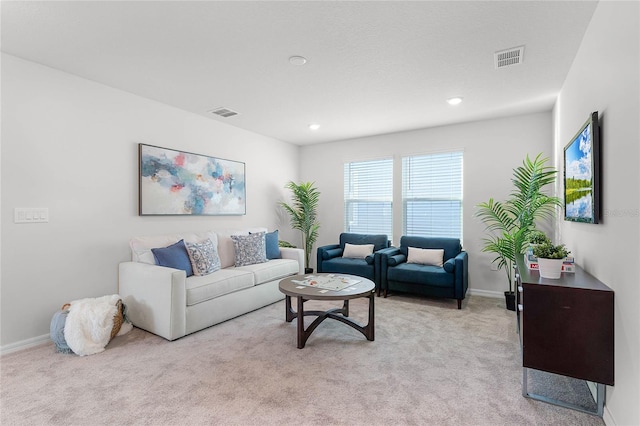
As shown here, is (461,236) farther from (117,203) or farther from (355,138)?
(117,203)

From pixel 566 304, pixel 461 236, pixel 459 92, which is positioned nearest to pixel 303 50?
pixel 459 92

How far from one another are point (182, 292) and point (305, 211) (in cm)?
292

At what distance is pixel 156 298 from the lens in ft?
9.62

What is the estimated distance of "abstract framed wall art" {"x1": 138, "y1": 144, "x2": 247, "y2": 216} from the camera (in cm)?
362

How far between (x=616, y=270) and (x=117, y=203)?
13.5 ft

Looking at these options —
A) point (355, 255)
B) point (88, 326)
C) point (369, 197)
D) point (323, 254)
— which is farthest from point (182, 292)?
point (369, 197)

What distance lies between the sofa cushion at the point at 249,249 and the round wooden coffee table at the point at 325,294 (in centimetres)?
95

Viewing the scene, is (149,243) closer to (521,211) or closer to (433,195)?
(433,195)

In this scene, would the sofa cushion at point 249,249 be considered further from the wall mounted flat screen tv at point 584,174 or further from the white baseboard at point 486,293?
the wall mounted flat screen tv at point 584,174

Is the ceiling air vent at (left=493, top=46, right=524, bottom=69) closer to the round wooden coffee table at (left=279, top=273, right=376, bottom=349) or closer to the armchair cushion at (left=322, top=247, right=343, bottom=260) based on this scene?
the round wooden coffee table at (left=279, top=273, right=376, bottom=349)

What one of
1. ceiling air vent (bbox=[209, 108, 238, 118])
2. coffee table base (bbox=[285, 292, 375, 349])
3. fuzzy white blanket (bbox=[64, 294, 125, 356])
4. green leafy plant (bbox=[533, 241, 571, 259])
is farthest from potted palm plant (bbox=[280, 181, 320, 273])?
green leafy plant (bbox=[533, 241, 571, 259])

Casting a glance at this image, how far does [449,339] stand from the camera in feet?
9.66

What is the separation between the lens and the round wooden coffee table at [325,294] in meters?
2.75

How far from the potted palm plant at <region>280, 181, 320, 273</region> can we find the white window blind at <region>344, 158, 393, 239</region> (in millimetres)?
588
